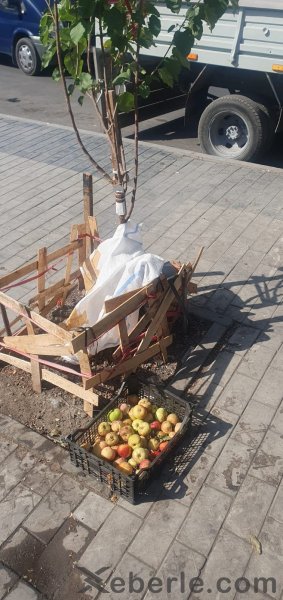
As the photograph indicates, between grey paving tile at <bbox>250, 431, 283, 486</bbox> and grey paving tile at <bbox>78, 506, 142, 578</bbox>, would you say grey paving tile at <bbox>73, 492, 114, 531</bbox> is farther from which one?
grey paving tile at <bbox>250, 431, 283, 486</bbox>

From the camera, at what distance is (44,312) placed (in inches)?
191

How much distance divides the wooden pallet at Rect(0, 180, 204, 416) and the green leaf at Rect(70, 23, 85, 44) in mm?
1788

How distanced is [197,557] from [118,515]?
0.59m

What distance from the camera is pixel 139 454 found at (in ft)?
11.5

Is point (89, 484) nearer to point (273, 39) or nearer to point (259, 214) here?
point (259, 214)

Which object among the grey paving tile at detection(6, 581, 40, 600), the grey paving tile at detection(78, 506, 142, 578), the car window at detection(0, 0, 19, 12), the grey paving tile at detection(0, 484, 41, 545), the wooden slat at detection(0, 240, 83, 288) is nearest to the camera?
the grey paving tile at detection(6, 581, 40, 600)

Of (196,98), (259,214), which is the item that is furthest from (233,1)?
(196,98)

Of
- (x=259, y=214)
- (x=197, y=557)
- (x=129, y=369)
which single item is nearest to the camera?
(x=197, y=557)

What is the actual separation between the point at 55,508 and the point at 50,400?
1043 mm

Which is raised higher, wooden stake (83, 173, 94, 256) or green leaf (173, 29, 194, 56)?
green leaf (173, 29, 194, 56)

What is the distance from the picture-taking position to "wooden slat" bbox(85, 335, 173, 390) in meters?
3.82

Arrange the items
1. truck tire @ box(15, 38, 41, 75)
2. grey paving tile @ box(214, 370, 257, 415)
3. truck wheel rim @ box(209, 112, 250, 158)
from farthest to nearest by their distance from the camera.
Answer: truck tire @ box(15, 38, 41, 75) < truck wheel rim @ box(209, 112, 250, 158) < grey paving tile @ box(214, 370, 257, 415)

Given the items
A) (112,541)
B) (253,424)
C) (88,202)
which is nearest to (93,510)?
(112,541)

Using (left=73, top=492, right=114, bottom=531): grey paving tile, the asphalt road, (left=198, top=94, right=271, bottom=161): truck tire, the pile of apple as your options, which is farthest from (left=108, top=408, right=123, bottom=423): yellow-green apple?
the asphalt road
